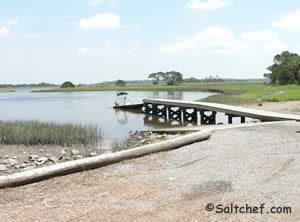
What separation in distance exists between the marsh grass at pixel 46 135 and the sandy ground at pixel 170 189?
8756 mm

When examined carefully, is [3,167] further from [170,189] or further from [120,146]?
[170,189]

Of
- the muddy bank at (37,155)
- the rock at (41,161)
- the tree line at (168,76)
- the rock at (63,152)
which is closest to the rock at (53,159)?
the muddy bank at (37,155)

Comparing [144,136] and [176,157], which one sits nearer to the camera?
[176,157]

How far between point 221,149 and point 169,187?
335cm

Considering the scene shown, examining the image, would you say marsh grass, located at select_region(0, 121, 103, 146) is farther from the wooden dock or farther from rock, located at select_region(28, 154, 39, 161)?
the wooden dock

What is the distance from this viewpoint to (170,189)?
6656mm

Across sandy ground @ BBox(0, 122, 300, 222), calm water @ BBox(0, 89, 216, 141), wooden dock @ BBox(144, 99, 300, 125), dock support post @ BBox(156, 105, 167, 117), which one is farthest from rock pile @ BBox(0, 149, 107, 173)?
dock support post @ BBox(156, 105, 167, 117)

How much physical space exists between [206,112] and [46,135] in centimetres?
1732

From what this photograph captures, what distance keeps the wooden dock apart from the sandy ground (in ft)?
25.6

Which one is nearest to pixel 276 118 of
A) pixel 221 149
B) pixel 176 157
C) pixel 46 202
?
pixel 221 149

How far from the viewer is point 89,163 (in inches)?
316

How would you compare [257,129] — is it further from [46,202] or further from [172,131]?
[46,202]

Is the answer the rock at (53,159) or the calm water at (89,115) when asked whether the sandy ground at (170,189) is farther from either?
the calm water at (89,115)

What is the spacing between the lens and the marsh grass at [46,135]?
1688 cm
